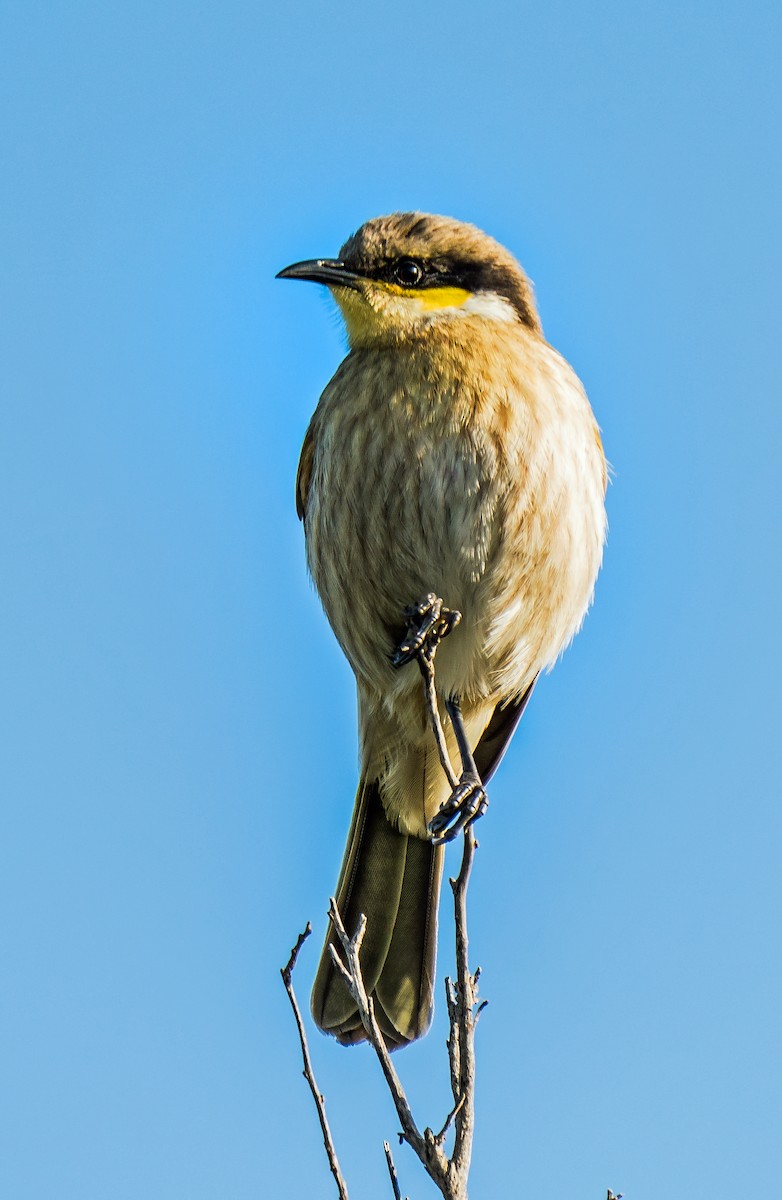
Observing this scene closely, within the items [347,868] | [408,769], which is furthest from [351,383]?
[347,868]

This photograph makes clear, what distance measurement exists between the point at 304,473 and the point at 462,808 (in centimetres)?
177

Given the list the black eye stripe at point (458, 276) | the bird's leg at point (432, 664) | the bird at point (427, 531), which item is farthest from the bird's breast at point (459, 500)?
the black eye stripe at point (458, 276)

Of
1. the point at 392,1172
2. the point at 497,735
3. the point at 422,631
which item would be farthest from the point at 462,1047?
the point at 497,735

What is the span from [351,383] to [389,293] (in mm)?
472

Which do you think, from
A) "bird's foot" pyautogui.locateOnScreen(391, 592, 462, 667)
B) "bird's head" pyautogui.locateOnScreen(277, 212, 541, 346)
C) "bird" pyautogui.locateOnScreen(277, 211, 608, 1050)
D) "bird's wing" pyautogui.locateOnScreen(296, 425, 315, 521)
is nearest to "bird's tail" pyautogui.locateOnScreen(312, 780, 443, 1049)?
"bird" pyautogui.locateOnScreen(277, 211, 608, 1050)

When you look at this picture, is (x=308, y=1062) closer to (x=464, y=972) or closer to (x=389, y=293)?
(x=464, y=972)

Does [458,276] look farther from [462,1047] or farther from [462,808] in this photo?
[462,1047]

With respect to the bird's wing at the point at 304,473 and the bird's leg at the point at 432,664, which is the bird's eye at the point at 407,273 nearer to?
the bird's wing at the point at 304,473

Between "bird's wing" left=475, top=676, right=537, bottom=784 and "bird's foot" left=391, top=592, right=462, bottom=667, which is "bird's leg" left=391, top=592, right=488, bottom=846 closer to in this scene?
"bird's foot" left=391, top=592, right=462, bottom=667

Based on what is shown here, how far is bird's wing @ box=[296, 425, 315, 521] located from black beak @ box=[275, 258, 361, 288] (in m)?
0.63

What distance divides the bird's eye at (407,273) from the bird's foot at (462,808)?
6.68 ft

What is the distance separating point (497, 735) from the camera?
20.2 ft

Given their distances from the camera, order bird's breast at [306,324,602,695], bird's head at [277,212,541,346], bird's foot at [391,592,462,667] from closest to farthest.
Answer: bird's foot at [391,592,462,667] → bird's breast at [306,324,602,695] → bird's head at [277,212,541,346]

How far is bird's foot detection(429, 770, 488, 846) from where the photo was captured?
16.9 ft
